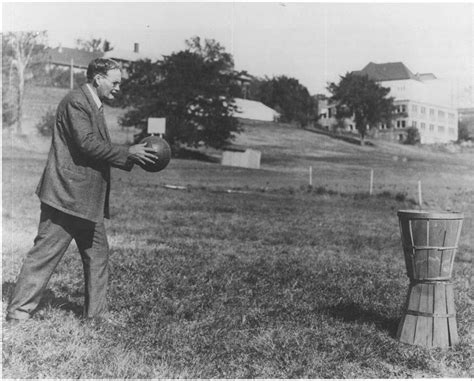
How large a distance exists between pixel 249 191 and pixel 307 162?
24.7m

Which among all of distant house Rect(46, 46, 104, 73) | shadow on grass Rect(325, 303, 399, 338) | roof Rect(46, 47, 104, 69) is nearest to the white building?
distant house Rect(46, 46, 104, 73)

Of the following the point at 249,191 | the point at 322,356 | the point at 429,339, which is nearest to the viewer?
the point at 322,356

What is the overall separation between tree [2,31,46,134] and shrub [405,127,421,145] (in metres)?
49.7

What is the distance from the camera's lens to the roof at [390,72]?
94062 millimetres

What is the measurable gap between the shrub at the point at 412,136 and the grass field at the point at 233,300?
6296 centimetres

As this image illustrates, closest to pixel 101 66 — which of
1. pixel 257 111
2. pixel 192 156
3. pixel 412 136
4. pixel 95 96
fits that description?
pixel 95 96

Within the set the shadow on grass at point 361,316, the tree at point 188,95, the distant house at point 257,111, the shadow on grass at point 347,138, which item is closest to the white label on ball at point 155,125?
the tree at point 188,95

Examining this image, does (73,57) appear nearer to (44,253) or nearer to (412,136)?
(412,136)

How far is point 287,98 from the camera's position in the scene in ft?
300

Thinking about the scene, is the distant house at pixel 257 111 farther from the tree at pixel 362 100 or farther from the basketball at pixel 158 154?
the basketball at pixel 158 154

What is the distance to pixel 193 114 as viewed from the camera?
1863 inches

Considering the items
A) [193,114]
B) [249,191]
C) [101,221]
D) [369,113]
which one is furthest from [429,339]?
[369,113]

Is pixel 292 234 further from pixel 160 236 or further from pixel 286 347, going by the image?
pixel 286 347

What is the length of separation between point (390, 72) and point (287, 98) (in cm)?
1812
